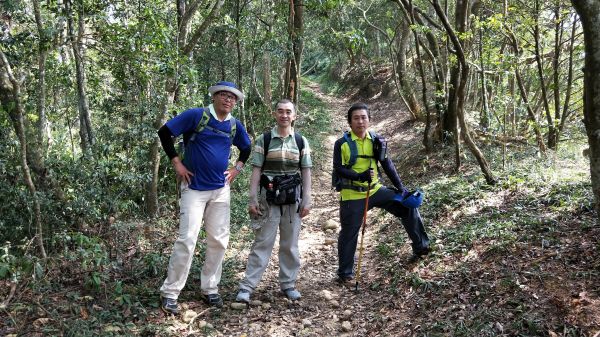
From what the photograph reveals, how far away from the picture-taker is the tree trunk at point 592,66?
126 inches

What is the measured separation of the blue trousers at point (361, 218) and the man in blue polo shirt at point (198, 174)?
1622 mm

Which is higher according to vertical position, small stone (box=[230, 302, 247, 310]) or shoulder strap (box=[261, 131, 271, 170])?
shoulder strap (box=[261, 131, 271, 170])

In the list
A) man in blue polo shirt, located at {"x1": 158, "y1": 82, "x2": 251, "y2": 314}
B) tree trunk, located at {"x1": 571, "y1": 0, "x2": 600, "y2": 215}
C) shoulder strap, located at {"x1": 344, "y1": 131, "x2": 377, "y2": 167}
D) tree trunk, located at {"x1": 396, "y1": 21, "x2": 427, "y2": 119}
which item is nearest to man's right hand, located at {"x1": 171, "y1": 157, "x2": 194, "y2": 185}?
man in blue polo shirt, located at {"x1": 158, "y1": 82, "x2": 251, "y2": 314}

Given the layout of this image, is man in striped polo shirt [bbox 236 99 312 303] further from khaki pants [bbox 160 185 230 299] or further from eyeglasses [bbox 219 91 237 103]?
eyeglasses [bbox 219 91 237 103]

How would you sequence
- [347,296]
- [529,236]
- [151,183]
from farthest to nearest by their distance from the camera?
[151,183], [347,296], [529,236]

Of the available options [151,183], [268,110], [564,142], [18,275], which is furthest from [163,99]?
[564,142]

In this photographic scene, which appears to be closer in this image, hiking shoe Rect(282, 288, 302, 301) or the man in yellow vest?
hiking shoe Rect(282, 288, 302, 301)

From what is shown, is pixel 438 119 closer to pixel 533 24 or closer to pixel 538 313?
pixel 533 24

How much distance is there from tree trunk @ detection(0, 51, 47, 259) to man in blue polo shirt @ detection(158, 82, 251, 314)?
144cm

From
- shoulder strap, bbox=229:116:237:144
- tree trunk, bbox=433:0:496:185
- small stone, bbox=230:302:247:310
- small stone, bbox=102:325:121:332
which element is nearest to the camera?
small stone, bbox=102:325:121:332

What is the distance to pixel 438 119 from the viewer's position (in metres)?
11.6

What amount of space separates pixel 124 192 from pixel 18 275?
270 centimetres

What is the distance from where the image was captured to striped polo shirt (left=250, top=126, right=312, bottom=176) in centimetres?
489

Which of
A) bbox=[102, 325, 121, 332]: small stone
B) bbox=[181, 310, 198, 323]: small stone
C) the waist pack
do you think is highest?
the waist pack
